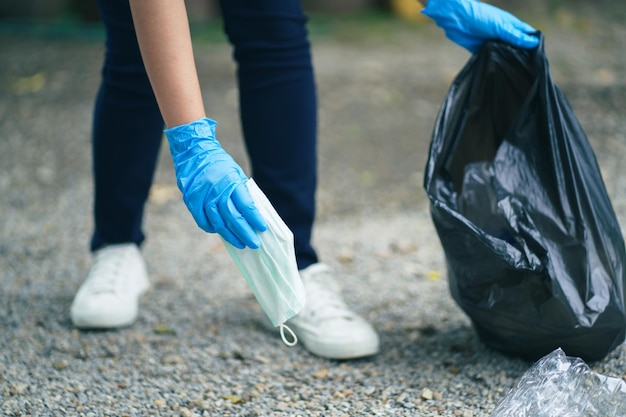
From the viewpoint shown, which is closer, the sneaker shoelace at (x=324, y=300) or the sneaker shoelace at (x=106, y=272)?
the sneaker shoelace at (x=324, y=300)

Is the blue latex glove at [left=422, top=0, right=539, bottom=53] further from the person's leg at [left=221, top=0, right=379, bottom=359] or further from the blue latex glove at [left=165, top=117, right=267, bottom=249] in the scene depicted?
the blue latex glove at [left=165, top=117, right=267, bottom=249]

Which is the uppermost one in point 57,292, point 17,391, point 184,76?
point 184,76

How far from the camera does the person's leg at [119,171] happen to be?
1.70 meters

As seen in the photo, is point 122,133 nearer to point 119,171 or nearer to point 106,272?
point 119,171

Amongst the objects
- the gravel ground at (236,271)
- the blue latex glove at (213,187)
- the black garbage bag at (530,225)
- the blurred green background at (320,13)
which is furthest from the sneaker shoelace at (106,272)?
the blurred green background at (320,13)

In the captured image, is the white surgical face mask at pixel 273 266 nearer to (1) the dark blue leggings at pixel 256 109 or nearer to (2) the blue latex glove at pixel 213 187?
(2) the blue latex glove at pixel 213 187

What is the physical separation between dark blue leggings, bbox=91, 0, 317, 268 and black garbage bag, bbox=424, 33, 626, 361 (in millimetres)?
345

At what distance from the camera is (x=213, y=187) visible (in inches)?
51.2

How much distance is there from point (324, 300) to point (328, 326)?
0.09 meters

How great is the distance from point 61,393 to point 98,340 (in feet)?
0.90

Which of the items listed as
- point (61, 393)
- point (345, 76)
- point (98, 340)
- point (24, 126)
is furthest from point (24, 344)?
point (345, 76)

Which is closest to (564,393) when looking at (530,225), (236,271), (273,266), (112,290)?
(530,225)

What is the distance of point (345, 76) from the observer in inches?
161

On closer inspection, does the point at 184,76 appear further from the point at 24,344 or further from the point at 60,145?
the point at 60,145
